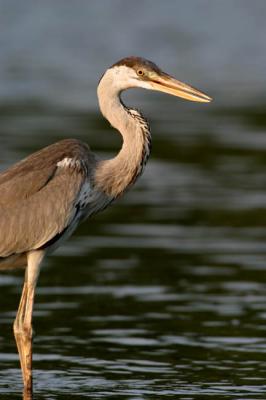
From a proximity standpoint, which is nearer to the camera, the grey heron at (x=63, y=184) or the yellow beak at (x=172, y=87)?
the grey heron at (x=63, y=184)

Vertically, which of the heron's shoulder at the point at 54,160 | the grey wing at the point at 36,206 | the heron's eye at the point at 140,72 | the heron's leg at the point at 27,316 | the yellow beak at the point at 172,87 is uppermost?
the heron's eye at the point at 140,72

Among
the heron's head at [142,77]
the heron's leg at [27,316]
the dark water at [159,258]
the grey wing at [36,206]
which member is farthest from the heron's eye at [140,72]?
the dark water at [159,258]

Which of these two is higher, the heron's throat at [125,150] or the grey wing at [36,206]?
the heron's throat at [125,150]

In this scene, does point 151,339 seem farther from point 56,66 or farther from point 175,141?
point 56,66

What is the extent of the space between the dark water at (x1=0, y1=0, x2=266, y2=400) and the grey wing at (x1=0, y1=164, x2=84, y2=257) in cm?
114

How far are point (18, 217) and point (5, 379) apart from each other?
52.5 inches

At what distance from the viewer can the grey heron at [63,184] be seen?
11.7m

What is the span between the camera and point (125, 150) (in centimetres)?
1202

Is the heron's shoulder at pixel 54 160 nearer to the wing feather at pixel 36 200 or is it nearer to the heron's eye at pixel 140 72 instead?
the wing feather at pixel 36 200

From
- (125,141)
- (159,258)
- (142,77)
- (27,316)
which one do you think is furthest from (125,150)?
(159,258)

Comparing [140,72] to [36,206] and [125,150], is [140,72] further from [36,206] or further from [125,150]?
[36,206]

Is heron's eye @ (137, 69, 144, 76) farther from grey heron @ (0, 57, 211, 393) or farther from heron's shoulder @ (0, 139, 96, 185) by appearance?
heron's shoulder @ (0, 139, 96, 185)

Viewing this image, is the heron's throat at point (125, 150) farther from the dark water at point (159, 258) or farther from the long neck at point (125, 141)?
the dark water at point (159, 258)

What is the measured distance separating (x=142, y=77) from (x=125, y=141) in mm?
554
